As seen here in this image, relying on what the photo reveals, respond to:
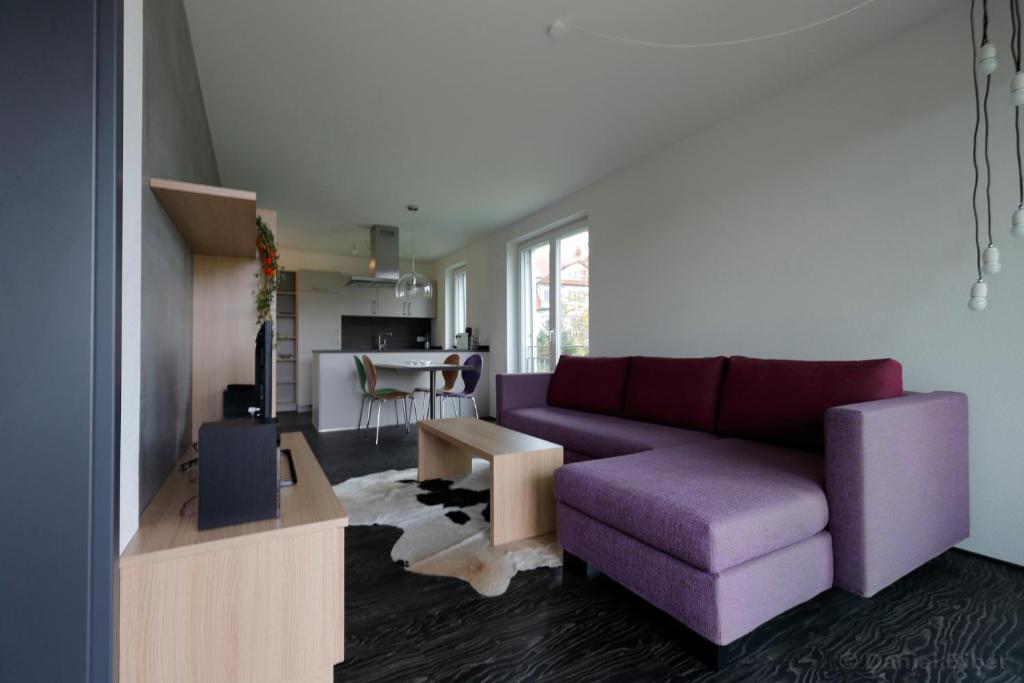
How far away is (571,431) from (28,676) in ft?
8.22

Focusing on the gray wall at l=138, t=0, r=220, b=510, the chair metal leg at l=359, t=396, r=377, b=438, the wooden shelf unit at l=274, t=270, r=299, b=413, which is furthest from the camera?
the wooden shelf unit at l=274, t=270, r=299, b=413

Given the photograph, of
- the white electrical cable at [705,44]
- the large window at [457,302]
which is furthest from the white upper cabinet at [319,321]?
the white electrical cable at [705,44]

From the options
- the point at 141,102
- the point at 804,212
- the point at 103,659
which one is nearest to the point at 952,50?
the point at 804,212

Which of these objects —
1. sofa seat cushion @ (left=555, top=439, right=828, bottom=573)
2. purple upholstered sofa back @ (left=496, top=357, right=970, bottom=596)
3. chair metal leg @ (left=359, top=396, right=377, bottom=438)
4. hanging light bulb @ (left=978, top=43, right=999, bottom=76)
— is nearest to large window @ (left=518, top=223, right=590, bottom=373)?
purple upholstered sofa back @ (left=496, top=357, right=970, bottom=596)

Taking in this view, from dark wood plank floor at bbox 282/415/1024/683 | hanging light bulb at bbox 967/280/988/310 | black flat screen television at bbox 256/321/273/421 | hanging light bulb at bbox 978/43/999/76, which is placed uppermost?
hanging light bulb at bbox 978/43/999/76

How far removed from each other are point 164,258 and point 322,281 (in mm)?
6193

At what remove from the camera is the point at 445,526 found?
241cm

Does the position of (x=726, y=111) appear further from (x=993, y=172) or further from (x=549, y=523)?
(x=549, y=523)

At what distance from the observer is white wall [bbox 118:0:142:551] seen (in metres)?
0.99

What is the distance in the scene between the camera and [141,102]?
1171mm

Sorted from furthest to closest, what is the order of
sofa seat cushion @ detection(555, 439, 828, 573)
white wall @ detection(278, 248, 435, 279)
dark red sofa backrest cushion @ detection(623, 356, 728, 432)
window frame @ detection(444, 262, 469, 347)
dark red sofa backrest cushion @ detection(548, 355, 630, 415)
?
window frame @ detection(444, 262, 469, 347)
white wall @ detection(278, 248, 435, 279)
dark red sofa backrest cushion @ detection(548, 355, 630, 415)
dark red sofa backrest cushion @ detection(623, 356, 728, 432)
sofa seat cushion @ detection(555, 439, 828, 573)

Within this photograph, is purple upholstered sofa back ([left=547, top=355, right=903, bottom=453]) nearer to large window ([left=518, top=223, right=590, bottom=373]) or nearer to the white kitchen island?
large window ([left=518, top=223, right=590, bottom=373])

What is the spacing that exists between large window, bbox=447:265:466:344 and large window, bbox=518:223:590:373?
203 cm

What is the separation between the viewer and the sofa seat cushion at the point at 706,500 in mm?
1375
